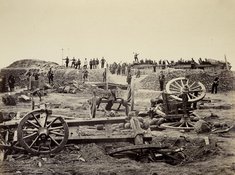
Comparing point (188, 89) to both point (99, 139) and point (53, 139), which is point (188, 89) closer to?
point (99, 139)

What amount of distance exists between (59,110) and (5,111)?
1253 millimetres

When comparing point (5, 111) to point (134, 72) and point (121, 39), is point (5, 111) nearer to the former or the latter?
point (121, 39)

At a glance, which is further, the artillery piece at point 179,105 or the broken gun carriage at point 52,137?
the artillery piece at point 179,105

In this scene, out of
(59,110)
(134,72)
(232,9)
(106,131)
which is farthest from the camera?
(134,72)

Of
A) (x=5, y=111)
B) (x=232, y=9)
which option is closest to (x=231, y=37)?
(x=232, y=9)

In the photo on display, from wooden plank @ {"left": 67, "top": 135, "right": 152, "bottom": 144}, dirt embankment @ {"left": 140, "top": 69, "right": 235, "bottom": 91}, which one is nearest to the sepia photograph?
wooden plank @ {"left": 67, "top": 135, "right": 152, "bottom": 144}

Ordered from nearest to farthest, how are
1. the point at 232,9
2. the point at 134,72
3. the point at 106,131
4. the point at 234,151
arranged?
the point at 234,151, the point at 232,9, the point at 106,131, the point at 134,72

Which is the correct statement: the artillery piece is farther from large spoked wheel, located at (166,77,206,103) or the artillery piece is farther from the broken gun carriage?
the broken gun carriage

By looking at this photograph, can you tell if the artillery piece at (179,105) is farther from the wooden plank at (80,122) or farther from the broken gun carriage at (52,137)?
the wooden plank at (80,122)

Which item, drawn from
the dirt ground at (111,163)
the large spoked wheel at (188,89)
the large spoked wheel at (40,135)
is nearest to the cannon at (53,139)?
the large spoked wheel at (40,135)

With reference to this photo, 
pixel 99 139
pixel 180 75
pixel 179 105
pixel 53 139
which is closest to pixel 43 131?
pixel 53 139

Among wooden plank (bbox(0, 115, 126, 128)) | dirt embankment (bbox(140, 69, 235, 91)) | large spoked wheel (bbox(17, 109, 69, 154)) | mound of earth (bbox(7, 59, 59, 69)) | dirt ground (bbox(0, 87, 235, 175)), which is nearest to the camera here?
dirt ground (bbox(0, 87, 235, 175))

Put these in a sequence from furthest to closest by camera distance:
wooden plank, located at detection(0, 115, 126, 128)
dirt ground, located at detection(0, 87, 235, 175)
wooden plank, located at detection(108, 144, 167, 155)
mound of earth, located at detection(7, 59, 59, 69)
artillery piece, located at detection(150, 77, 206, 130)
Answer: mound of earth, located at detection(7, 59, 59, 69), artillery piece, located at detection(150, 77, 206, 130), wooden plank, located at detection(0, 115, 126, 128), wooden plank, located at detection(108, 144, 167, 155), dirt ground, located at detection(0, 87, 235, 175)

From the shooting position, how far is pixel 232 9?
4980 mm
